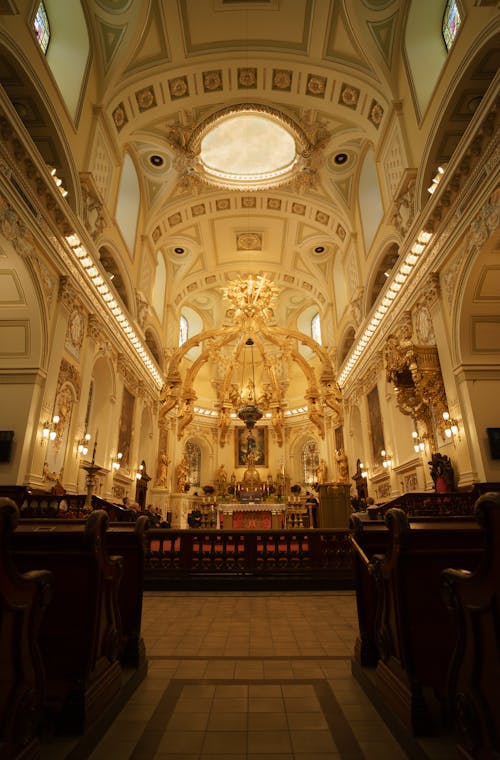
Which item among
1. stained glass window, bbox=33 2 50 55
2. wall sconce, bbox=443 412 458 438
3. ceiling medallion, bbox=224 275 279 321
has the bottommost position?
wall sconce, bbox=443 412 458 438

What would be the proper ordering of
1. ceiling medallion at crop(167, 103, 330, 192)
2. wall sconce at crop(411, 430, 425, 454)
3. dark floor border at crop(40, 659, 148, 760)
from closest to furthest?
dark floor border at crop(40, 659, 148, 760) → wall sconce at crop(411, 430, 425, 454) → ceiling medallion at crop(167, 103, 330, 192)

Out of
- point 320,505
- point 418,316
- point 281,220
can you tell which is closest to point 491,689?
point 418,316

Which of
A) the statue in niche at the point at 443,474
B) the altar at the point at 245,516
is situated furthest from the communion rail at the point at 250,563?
the altar at the point at 245,516

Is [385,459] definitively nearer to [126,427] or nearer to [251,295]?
[251,295]

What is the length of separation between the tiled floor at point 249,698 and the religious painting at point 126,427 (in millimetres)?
11638

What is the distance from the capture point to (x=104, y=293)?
13422 millimetres

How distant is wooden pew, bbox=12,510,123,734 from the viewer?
2.44 m

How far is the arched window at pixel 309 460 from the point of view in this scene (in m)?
27.2

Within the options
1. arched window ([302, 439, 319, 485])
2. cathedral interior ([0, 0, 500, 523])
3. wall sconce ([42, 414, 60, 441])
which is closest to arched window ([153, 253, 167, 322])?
cathedral interior ([0, 0, 500, 523])

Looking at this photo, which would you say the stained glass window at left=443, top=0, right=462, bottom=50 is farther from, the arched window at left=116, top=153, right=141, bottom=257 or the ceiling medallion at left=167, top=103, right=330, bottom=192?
the arched window at left=116, top=153, right=141, bottom=257

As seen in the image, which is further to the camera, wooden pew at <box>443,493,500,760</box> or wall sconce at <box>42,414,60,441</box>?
wall sconce at <box>42,414,60,441</box>

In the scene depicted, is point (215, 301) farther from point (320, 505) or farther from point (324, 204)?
point (320, 505)

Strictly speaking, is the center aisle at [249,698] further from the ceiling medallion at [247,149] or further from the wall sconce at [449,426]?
the ceiling medallion at [247,149]

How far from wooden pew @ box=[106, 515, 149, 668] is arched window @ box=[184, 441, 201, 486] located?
23.7 metres
